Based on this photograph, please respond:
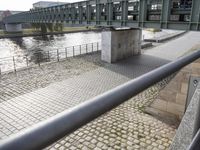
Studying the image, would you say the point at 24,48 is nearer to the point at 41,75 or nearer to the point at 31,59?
the point at 31,59

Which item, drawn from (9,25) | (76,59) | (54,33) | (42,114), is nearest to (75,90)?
(42,114)

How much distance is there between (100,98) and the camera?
81 centimetres

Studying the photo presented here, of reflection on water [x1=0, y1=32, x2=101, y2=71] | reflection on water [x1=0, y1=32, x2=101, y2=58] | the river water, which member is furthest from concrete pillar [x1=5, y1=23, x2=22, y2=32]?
reflection on water [x1=0, y1=32, x2=101, y2=71]

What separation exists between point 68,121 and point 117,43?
17635 millimetres

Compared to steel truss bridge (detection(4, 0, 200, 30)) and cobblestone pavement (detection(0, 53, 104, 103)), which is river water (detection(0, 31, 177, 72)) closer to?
cobblestone pavement (detection(0, 53, 104, 103))

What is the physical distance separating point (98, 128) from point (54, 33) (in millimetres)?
52956

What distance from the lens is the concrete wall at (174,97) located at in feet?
23.5

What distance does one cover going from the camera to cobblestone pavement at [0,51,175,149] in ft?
21.3

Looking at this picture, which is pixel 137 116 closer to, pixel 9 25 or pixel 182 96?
pixel 182 96

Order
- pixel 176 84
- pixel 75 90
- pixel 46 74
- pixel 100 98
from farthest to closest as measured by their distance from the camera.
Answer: pixel 46 74
pixel 75 90
pixel 176 84
pixel 100 98

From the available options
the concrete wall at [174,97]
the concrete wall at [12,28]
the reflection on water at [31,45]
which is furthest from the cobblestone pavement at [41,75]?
the concrete wall at [12,28]

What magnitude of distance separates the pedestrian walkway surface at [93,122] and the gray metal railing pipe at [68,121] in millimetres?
4206

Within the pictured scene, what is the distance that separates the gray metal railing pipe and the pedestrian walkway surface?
421cm

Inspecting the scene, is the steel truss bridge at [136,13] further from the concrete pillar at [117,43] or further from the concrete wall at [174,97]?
the concrete wall at [174,97]
